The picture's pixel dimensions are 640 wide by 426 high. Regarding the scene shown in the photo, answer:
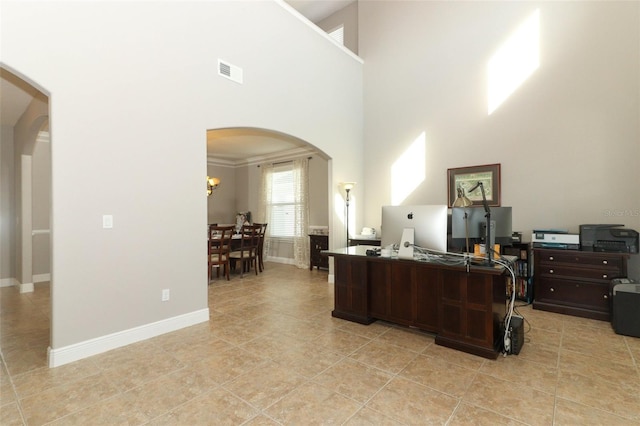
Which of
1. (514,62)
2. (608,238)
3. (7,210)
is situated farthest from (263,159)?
(608,238)

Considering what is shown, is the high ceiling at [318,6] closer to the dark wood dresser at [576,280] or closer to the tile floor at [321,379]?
the dark wood dresser at [576,280]

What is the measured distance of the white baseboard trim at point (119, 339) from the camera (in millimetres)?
2566

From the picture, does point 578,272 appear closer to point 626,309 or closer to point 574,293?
point 574,293

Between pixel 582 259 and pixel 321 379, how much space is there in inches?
133

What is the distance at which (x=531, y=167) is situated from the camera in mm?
4348

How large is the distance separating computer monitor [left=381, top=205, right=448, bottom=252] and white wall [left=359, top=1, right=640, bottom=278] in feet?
7.73

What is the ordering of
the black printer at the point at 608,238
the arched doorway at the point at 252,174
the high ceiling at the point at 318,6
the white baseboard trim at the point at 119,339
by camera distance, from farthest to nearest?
the arched doorway at the point at 252,174, the high ceiling at the point at 318,6, the black printer at the point at 608,238, the white baseboard trim at the point at 119,339

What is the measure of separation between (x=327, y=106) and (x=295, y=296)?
3187mm

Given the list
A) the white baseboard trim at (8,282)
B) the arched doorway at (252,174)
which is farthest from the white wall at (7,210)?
the arched doorway at (252,174)

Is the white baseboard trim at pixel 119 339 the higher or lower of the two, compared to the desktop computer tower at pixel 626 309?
lower

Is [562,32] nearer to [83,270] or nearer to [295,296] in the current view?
[295,296]

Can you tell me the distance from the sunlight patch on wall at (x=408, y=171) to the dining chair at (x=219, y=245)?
310 centimetres

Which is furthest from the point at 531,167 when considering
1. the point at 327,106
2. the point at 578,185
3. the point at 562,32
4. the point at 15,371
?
the point at 15,371

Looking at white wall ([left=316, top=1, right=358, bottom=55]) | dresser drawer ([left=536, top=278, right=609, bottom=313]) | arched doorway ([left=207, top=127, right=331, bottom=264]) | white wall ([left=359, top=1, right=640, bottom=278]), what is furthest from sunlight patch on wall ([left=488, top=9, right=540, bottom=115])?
white wall ([left=316, top=1, right=358, bottom=55])
